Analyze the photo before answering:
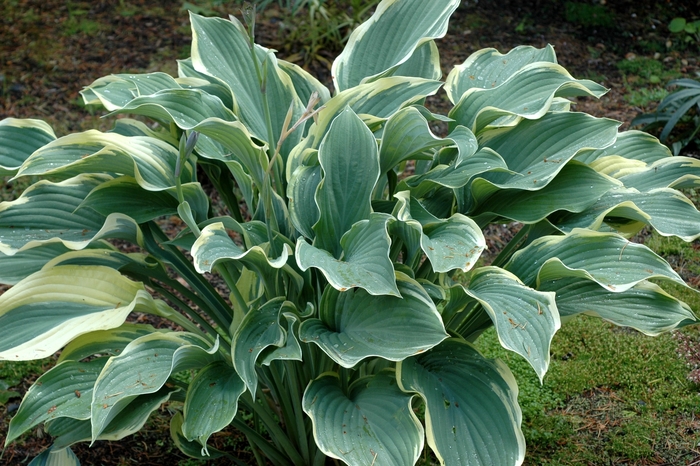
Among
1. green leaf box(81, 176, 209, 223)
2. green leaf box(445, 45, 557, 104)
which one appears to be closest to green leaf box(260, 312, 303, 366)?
green leaf box(81, 176, 209, 223)

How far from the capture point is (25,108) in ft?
13.3

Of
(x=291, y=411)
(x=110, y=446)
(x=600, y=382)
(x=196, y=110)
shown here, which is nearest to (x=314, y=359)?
(x=291, y=411)

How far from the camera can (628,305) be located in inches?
69.4

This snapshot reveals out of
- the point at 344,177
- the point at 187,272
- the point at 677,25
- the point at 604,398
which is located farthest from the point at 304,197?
the point at 677,25

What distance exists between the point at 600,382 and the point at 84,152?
1.93 metres

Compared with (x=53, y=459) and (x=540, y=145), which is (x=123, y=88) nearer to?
(x=53, y=459)

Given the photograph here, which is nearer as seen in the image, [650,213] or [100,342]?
[100,342]

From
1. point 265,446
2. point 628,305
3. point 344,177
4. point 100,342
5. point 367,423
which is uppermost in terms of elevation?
point 344,177

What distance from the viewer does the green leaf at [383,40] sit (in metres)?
2.05

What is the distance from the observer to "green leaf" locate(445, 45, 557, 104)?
2.18 m

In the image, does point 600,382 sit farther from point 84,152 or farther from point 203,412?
point 84,152

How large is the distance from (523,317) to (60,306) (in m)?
1.12

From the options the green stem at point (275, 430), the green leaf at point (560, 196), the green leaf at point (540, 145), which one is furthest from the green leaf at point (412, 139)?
the green stem at point (275, 430)

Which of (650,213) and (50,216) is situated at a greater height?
(650,213)
